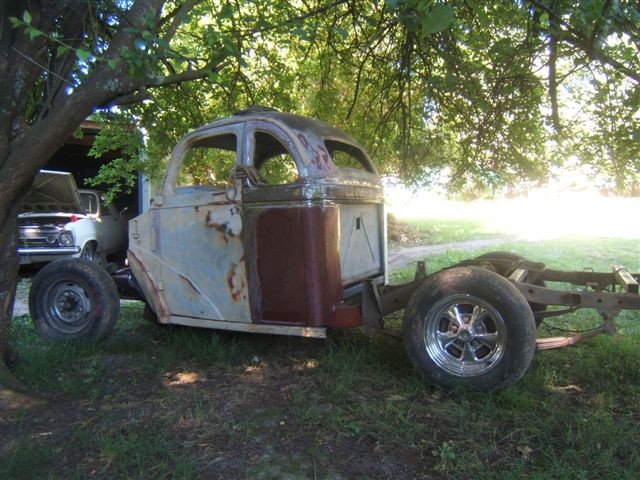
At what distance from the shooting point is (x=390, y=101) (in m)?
7.59

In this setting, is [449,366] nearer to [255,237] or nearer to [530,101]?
[255,237]

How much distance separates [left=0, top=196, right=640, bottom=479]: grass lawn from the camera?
3.00 m

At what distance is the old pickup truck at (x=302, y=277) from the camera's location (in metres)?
3.81

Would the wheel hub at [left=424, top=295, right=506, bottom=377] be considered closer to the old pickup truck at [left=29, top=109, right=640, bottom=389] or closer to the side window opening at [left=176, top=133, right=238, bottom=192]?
the old pickup truck at [left=29, top=109, right=640, bottom=389]

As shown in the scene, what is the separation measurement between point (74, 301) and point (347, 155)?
126 inches

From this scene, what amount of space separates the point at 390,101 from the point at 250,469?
583 centimetres

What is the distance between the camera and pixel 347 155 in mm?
5750

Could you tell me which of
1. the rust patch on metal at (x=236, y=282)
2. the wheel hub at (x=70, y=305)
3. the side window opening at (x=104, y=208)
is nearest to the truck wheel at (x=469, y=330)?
the rust patch on metal at (x=236, y=282)

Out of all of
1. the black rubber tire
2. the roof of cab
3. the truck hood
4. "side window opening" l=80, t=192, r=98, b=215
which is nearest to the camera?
the roof of cab

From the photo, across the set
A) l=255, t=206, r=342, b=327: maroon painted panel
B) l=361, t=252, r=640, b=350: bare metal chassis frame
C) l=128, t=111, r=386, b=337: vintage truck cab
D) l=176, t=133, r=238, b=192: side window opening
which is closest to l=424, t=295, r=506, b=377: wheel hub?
l=361, t=252, r=640, b=350: bare metal chassis frame

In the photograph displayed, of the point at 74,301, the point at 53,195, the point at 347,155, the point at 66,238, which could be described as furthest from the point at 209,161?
the point at 66,238

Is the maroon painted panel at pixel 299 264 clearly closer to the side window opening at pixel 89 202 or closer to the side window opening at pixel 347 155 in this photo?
the side window opening at pixel 347 155

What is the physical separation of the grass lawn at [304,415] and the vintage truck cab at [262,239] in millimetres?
497

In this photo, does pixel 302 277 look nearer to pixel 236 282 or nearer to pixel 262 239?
pixel 262 239
